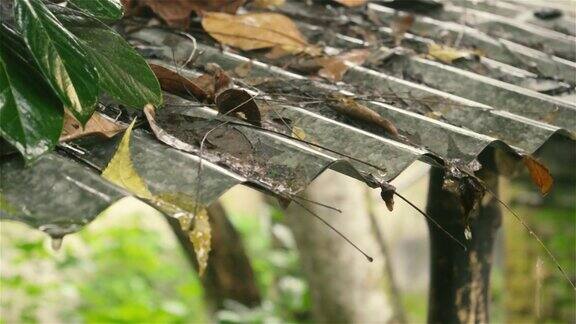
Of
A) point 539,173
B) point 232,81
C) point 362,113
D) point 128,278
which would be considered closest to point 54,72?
point 232,81

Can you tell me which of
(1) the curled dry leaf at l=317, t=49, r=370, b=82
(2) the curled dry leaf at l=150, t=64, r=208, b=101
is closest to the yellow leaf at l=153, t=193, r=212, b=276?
(2) the curled dry leaf at l=150, t=64, r=208, b=101

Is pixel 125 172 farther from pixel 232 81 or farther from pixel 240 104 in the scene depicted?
pixel 232 81

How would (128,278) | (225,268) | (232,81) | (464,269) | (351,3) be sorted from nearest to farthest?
(232,81) < (464,269) < (351,3) < (225,268) < (128,278)

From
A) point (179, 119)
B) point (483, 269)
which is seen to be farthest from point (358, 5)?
point (179, 119)

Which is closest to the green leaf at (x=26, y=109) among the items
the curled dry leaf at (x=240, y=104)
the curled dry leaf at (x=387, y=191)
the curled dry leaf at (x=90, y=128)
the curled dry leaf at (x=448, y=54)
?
the curled dry leaf at (x=90, y=128)

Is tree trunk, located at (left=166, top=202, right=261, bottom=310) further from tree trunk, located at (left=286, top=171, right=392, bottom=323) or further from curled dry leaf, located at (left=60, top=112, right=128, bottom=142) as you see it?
curled dry leaf, located at (left=60, top=112, right=128, bottom=142)

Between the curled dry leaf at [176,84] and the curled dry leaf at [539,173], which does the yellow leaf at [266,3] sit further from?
the curled dry leaf at [539,173]
